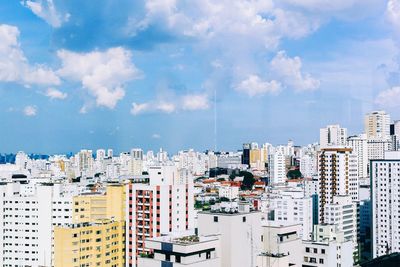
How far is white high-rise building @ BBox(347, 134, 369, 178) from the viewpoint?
8734 millimetres

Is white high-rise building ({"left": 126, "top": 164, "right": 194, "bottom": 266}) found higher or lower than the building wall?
higher

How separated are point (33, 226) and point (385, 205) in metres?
3.75

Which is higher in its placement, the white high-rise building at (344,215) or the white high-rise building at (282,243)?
the white high-rise building at (282,243)

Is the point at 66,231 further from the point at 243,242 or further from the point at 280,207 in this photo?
the point at 280,207

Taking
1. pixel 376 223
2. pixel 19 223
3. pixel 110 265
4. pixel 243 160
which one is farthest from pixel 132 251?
pixel 243 160

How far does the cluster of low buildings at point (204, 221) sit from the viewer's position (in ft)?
11.4

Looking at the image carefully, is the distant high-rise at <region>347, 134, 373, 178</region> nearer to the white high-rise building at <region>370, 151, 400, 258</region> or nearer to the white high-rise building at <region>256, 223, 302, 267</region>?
the white high-rise building at <region>370, 151, 400, 258</region>

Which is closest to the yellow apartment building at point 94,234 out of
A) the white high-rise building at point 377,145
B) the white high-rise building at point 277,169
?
the white high-rise building at point 377,145

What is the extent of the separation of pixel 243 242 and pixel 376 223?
3.69m

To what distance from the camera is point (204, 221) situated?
11.6 feet

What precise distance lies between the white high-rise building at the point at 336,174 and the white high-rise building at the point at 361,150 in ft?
2.29

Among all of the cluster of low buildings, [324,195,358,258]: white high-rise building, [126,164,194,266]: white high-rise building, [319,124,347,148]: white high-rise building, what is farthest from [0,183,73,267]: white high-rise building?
[319,124,347,148]: white high-rise building

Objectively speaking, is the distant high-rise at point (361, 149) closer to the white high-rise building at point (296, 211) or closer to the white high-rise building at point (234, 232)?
the white high-rise building at point (296, 211)

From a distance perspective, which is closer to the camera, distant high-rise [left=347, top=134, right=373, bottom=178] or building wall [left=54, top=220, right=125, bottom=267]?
building wall [left=54, top=220, right=125, bottom=267]
